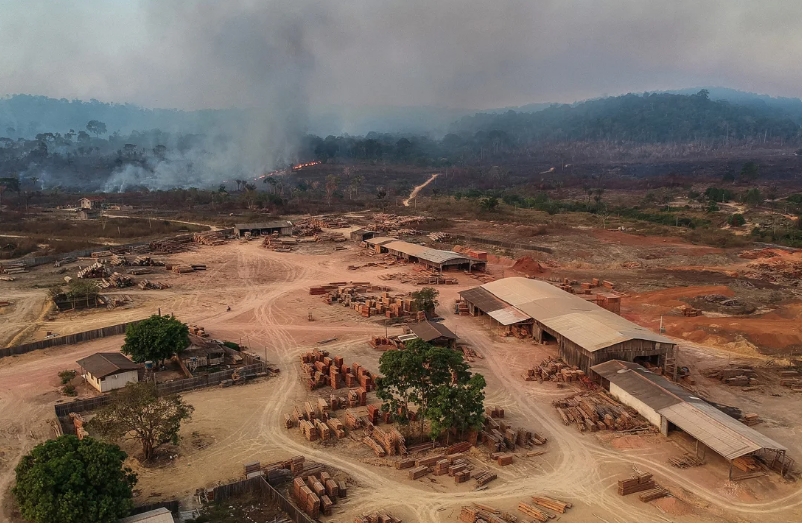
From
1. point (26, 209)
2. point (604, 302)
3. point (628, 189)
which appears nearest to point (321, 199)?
point (26, 209)

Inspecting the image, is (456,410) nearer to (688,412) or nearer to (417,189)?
(688,412)

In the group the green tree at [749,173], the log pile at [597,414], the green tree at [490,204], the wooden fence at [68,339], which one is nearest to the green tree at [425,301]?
the log pile at [597,414]

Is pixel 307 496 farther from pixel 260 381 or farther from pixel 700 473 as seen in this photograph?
pixel 700 473

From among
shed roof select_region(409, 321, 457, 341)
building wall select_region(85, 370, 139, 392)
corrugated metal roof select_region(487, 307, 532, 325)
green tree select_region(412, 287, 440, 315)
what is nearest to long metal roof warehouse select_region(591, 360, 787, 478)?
corrugated metal roof select_region(487, 307, 532, 325)

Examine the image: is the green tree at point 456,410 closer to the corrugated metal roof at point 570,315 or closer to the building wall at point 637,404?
the building wall at point 637,404

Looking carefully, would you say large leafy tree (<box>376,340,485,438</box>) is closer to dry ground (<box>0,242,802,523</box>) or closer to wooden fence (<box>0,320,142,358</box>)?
dry ground (<box>0,242,802,523</box>)

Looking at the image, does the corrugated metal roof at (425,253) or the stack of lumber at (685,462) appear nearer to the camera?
the stack of lumber at (685,462)

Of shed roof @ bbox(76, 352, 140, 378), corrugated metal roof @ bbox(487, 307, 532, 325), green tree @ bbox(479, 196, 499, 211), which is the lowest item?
corrugated metal roof @ bbox(487, 307, 532, 325)
